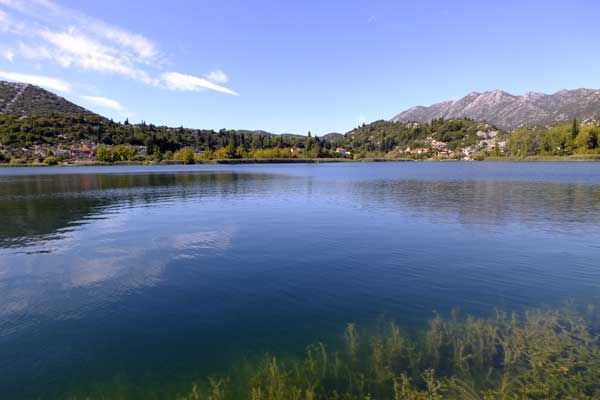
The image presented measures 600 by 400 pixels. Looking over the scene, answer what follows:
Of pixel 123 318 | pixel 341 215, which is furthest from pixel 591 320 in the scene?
pixel 341 215

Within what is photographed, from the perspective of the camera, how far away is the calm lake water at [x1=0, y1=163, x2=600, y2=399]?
39.5ft

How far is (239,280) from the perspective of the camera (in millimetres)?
18609

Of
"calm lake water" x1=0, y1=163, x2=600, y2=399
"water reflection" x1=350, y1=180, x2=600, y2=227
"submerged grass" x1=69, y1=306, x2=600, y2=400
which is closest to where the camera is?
"submerged grass" x1=69, y1=306, x2=600, y2=400

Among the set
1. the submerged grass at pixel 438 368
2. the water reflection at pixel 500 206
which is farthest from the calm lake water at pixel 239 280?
the submerged grass at pixel 438 368

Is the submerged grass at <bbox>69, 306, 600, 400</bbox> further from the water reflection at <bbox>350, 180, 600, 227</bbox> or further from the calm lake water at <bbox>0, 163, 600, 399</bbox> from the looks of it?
the water reflection at <bbox>350, 180, 600, 227</bbox>

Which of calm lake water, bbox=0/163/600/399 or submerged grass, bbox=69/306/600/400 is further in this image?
calm lake water, bbox=0/163/600/399

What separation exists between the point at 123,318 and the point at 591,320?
62.5 ft

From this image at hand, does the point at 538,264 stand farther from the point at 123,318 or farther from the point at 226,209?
the point at 226,209

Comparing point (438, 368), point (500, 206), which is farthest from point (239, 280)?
point (500, 206)

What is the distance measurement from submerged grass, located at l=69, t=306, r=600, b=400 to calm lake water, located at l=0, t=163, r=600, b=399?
3.51 feet

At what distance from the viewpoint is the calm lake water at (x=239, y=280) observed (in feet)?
39.5

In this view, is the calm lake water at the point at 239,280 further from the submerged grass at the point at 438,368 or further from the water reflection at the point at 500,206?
the submerged grass at the point at 438,368

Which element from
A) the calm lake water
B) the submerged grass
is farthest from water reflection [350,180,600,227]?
the submerged grass

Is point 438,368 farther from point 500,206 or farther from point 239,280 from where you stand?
point 500,206
